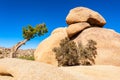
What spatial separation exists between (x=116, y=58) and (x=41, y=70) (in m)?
14.8

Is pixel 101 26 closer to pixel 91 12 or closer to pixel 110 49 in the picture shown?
pixel 91 12

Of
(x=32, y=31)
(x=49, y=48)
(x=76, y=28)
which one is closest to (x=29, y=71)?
(x=76, y=28)

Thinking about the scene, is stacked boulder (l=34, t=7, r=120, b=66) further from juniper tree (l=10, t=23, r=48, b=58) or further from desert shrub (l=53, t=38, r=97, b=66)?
juniper tree (l=10, t=23, r=48, b=58)

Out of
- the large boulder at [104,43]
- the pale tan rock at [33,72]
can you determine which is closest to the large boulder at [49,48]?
the large boulder at [104,43]

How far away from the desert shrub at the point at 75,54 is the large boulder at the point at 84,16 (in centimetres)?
420

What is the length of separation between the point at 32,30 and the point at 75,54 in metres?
17.7

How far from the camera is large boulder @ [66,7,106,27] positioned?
87.9 feet

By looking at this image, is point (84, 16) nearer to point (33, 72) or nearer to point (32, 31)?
point (32, 31)

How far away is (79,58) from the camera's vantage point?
73.8 ft

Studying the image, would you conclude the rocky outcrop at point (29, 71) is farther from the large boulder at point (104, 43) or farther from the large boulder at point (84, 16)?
the large boulder at point (84, 16)

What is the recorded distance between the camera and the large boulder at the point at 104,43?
22.7m

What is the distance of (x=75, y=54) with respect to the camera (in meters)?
22.3

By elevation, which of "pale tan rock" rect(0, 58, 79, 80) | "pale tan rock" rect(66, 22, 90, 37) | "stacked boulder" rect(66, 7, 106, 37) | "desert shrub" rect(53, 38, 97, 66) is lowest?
"pale tan rock" rect(0, 58, 79, 80)

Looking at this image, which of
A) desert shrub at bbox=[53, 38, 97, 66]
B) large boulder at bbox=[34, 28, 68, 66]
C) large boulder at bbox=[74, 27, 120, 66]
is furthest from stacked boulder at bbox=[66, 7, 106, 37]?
desert shrub at bbox=[53, 38, 97, 66]
